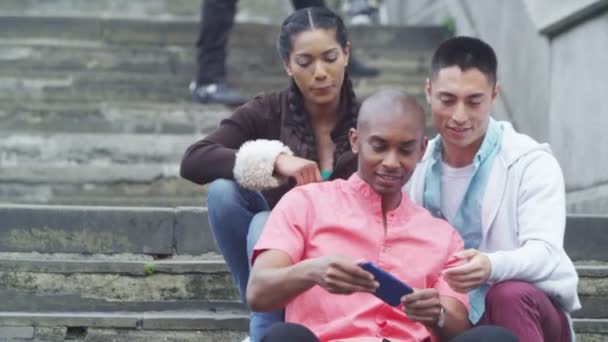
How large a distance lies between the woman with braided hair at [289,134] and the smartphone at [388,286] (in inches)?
34.0

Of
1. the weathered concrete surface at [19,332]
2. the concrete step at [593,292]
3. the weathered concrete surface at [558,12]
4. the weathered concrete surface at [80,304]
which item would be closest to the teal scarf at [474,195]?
the concrete step at [593,292]

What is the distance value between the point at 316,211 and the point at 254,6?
380 inches

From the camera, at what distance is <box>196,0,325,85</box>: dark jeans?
6.66m

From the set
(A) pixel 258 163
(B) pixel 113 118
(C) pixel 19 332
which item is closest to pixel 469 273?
(A) pixel 258 163

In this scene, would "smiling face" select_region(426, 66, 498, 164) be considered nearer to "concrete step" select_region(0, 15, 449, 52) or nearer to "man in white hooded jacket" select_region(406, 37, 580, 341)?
"man in white hooded jacket" select_region(406, 37, 580, 341)

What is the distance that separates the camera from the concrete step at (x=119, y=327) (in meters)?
4.07

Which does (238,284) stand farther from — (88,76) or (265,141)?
(88,76)

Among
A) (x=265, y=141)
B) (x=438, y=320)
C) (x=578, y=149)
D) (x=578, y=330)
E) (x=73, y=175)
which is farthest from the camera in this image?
(x=73, y=175)

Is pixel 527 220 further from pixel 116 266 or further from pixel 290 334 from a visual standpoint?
pixel 116 266

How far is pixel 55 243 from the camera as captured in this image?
4535 millimetres

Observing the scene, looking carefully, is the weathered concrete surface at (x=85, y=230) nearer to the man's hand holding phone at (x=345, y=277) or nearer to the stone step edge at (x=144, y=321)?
the stone step edge at (x=144, y=321)

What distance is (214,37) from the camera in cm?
666

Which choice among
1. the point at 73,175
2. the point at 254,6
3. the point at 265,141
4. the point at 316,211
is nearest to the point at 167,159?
the point at 73,175

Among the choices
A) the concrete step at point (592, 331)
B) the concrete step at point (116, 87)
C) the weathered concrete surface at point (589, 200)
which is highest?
the concrete step at point (116, 87)
